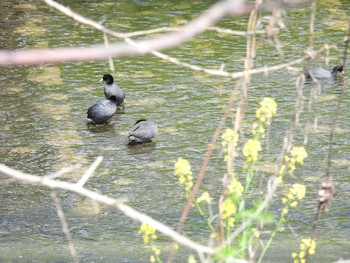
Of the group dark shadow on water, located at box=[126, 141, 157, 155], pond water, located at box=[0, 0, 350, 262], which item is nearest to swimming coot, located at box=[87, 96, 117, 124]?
pond water, located at box=[0, 0, 350, 262]

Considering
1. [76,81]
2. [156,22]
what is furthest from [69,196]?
[156,22]

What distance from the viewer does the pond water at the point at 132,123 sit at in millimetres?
5199

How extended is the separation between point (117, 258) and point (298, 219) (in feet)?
4.75

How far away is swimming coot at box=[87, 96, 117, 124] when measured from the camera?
7.57m

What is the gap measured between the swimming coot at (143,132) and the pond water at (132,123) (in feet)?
0.29

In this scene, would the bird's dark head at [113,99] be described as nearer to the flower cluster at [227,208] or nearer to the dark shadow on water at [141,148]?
the dark shadow on water at [141,148]

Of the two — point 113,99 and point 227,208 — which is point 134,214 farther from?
point 113,99

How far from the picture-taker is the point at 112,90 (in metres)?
8.02

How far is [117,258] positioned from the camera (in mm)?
4633

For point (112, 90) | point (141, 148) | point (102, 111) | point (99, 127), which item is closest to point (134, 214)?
point (141, 148)

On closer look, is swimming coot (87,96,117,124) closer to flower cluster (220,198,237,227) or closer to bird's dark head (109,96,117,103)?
bird's dark head (109,96,117,103)

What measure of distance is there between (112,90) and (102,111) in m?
0.48

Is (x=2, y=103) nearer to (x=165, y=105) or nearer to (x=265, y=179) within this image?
(x=165, y=105)

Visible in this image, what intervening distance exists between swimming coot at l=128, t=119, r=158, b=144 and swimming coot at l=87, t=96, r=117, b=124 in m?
0.56
